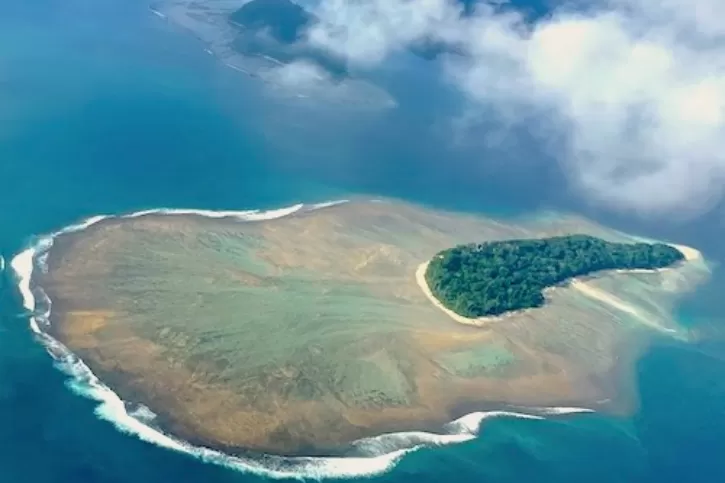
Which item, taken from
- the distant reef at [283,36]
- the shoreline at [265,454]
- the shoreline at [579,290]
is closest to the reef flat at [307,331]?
the shoreline at [579,290]

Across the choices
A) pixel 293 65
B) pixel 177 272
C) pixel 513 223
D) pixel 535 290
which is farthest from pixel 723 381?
pixel 293 65

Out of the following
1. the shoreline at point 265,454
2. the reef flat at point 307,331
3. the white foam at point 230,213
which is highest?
the white foam at point 230,213

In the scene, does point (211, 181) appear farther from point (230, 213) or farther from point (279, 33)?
point (279, 33)

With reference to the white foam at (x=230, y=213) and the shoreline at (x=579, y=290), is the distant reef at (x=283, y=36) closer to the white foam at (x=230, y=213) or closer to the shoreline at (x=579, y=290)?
the white foam at (x=230, y=213)

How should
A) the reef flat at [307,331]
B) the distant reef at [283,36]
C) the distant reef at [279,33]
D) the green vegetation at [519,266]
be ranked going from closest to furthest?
the reef flat at [307,331], the green vegetation at [519,266], the distant reef at [279,33], the distant reef at [283,36]

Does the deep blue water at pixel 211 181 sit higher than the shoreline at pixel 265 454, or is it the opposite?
the deep blue water at pixel 211 181

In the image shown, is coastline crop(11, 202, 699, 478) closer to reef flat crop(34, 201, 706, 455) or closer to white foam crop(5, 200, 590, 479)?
white foam crop(5, 200, 590, 479)
